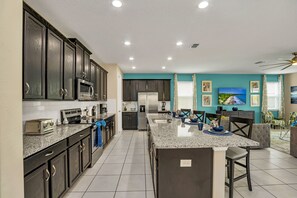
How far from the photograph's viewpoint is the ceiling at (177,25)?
2232 mm

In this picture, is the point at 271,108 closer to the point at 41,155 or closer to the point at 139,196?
the point at 139,196

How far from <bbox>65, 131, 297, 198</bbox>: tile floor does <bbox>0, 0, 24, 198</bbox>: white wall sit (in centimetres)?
159

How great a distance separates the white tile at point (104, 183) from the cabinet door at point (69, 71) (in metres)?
1.57

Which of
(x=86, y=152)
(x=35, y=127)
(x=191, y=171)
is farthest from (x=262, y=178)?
(x=35, y=127)

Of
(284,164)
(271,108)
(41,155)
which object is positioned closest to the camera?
(41,155)

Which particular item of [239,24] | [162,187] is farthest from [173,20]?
[162,187]

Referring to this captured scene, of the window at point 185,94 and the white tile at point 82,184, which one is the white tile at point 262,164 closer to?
the white tile at point 82,184

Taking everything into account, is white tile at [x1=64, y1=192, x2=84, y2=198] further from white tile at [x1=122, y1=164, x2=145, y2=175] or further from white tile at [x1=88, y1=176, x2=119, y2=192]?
white tile at [x1=122, y1=164, x2=145, y2=175]

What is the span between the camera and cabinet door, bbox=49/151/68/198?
183cm

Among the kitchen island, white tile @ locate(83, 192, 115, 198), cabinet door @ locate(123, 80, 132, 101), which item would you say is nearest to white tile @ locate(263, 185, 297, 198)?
the kitchen island

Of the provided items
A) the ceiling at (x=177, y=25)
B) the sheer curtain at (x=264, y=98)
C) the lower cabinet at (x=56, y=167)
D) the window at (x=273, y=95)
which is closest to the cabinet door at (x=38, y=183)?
the lower cabinet at (x=56, y=167)

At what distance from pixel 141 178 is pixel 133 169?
0.39m

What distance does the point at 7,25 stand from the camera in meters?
0.94

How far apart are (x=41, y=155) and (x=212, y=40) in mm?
3770
